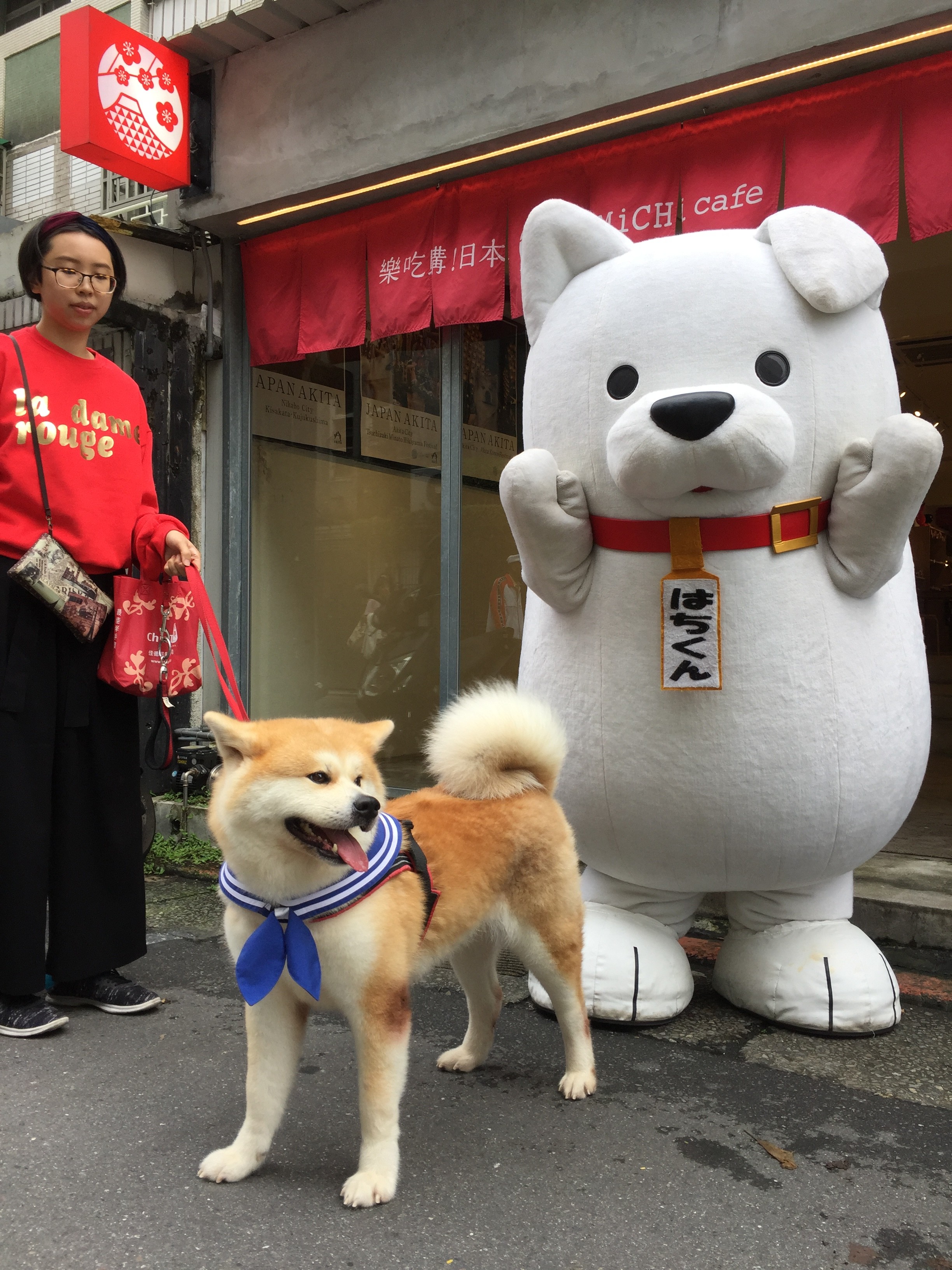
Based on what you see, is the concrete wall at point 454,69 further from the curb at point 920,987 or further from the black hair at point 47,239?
the curb at point 920,987

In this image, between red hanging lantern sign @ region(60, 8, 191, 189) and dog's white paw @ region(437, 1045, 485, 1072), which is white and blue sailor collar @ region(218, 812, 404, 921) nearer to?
dog's white paw @ region(437, 1045, 485, 1072)

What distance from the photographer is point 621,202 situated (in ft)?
15.3

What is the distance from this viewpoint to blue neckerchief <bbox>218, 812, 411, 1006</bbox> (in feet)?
6.54

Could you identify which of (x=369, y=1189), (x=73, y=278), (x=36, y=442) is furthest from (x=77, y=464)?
(x=369, y=1189)

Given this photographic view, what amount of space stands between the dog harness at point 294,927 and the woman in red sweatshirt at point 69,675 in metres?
1.29

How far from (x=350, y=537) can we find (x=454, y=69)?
2742mm

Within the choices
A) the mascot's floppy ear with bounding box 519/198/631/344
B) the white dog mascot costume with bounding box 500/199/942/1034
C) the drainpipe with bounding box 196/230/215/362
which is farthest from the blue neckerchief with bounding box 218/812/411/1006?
the drainpipe with bounding box 196/230/215/362

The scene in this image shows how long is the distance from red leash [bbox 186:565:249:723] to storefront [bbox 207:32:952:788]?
245cm

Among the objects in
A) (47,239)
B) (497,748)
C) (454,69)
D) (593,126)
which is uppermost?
(454,69)

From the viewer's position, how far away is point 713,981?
3221 mm

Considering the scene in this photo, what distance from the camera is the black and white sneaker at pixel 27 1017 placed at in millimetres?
2977

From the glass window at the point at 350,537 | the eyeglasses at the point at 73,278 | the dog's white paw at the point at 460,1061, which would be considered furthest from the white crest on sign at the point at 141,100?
the dog's white paw at the point at 460,1061

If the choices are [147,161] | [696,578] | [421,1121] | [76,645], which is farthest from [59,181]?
[421,1121]

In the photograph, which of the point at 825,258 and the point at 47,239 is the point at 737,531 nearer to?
the point at 825,258
